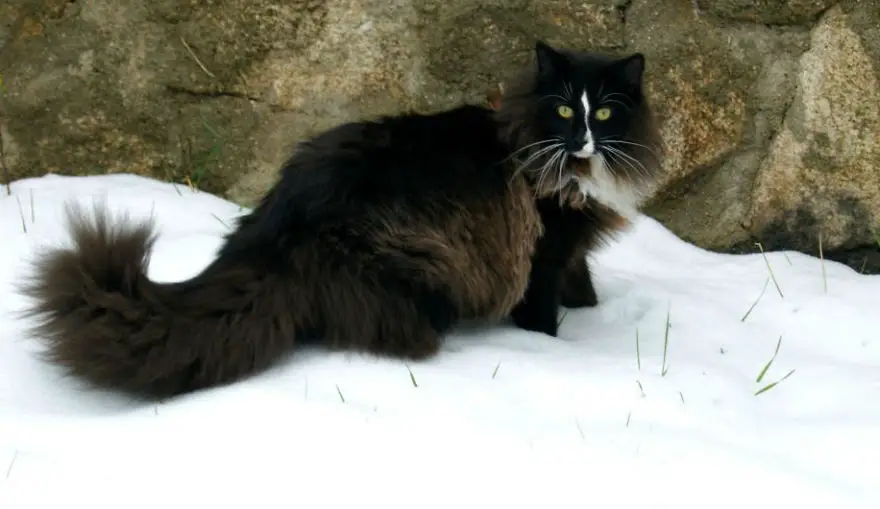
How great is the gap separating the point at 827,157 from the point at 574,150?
4.83ft

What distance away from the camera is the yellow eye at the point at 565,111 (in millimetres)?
2832

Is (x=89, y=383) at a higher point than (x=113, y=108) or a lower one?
lower

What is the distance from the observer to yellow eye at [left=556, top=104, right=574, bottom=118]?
9.29 ft

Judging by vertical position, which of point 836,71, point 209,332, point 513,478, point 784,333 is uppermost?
point 836,71

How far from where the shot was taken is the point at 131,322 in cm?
235

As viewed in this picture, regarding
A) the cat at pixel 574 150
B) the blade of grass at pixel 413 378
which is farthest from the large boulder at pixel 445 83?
the blade of grass at pixel 413 378

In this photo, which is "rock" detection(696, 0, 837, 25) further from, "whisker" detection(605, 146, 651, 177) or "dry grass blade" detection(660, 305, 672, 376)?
"dry grass blade" detection(660, 305, 672, 376)

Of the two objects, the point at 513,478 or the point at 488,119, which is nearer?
the point at 513,478

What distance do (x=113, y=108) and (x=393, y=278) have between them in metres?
1.86

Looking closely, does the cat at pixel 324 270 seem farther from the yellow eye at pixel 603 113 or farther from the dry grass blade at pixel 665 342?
the dry grass blade at pixel 665 342

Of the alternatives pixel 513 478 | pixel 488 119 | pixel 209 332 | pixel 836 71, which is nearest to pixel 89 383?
pixel 209 332

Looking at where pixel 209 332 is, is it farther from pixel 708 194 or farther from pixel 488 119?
pixel 708 194

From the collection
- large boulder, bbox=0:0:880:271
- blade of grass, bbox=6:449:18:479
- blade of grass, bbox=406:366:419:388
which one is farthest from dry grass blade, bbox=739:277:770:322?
blade of grass, bbox=6:449:18:479

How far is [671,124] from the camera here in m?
3.74
